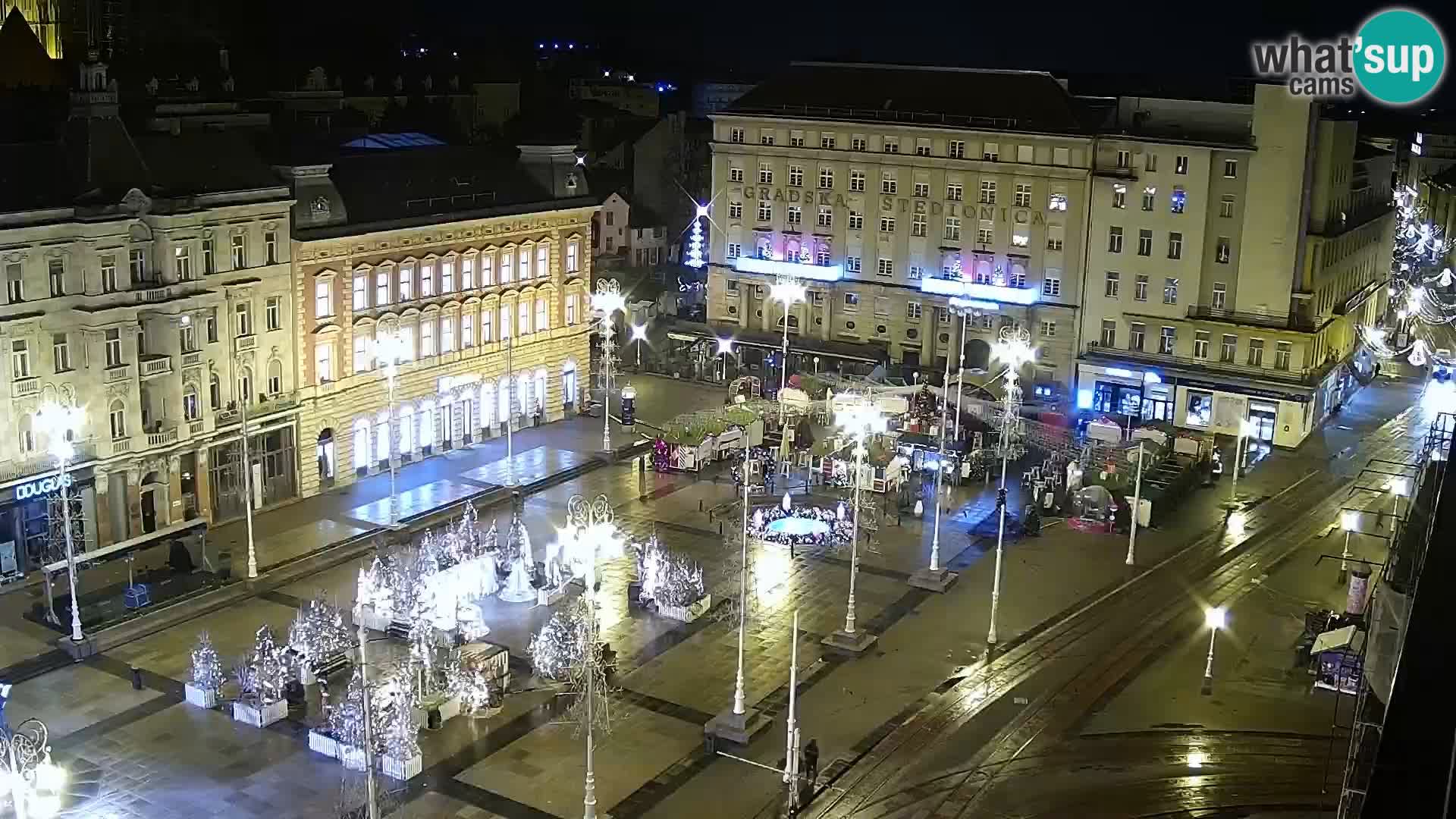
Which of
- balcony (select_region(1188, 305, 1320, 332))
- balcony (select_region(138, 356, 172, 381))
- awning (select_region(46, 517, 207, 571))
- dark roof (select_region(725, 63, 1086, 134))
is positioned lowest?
awning (select_region(46, 517, 207, 571))

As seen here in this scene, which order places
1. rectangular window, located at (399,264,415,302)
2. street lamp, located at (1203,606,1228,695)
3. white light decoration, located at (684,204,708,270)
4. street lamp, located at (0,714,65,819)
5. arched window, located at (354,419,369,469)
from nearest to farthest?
street lamp, located at (0,714,65,819) → street lamp, located at (1203,606,1228,695) → arched window, located at (354,419,369,469) → rectangular window, located at (399,264,415,302) → white light decoration, located at (684,204,708,270)

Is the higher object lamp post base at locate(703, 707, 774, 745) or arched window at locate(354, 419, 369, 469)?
arched window at locate(354, 419, 369, 469)

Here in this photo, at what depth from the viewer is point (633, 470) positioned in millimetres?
71188

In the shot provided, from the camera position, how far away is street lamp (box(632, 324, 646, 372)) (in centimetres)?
9250

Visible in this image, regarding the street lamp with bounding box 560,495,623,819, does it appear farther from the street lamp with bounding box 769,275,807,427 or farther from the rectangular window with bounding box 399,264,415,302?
the street lamp with bounding box 769,275,807,427

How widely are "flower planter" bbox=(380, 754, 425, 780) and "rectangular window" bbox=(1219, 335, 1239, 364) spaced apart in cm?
5493

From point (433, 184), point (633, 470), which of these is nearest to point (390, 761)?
point (633, 470)

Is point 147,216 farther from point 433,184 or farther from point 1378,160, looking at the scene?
point 1378,160

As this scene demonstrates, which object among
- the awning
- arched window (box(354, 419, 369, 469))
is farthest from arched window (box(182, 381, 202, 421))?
arched window (box(354, 419, 369, 469))

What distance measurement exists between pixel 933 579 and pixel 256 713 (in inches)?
1015

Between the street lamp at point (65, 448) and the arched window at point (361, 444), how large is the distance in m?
14.9

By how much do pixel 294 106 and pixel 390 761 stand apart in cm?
6441

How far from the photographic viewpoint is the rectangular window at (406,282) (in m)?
68.9

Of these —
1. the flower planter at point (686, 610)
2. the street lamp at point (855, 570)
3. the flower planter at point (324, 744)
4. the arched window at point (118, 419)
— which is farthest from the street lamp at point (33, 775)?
the street lamp at point (855, 570)
